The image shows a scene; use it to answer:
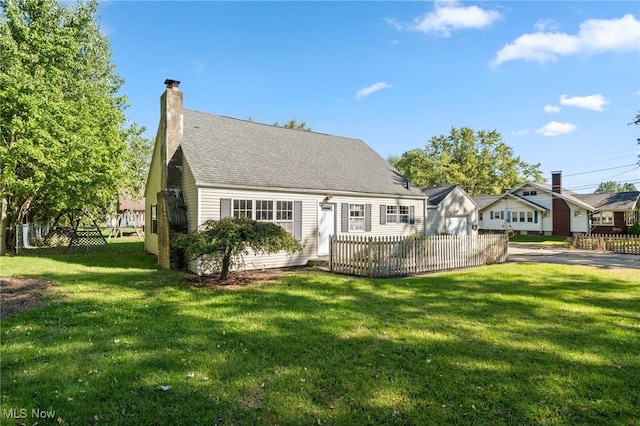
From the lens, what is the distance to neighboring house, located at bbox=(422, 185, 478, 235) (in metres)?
22.4

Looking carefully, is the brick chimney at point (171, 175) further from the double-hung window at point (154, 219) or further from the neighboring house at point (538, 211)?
the neighboring house at point (538, 211)

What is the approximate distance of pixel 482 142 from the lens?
52969 millimetres

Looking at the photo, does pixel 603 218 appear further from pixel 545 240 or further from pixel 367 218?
pixel 367 218

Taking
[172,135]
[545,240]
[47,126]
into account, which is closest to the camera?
[172,135]

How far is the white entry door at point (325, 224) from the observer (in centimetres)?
1531

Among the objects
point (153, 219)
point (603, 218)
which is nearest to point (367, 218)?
point (153, 219)

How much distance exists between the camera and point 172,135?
13.8m

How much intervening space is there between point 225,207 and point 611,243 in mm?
22215

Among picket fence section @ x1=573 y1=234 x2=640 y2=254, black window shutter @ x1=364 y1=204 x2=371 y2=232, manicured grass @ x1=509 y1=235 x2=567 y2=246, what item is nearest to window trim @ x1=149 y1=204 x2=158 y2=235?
black window shutter @ x1=364 y1=204 x2=371 y2=232

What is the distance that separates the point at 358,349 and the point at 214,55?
49.6ft

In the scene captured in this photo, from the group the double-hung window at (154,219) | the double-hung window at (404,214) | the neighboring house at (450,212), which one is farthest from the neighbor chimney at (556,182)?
the double-hung window at (154,219)

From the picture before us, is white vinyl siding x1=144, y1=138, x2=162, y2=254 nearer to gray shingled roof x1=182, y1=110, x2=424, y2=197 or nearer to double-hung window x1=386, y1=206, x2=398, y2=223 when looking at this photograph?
gray shingled roof x1=182, y1=110, x2=424, y2=197

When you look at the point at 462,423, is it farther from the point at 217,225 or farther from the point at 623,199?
the point at 623,199

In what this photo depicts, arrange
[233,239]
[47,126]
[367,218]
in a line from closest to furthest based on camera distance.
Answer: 1. [233,239]
2. [47,126]
3. [367,218]
